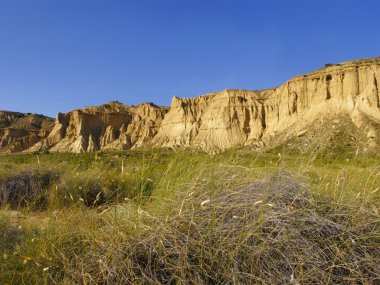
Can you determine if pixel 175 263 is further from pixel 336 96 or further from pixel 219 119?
pixel 219 119

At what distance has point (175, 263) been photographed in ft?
7.13

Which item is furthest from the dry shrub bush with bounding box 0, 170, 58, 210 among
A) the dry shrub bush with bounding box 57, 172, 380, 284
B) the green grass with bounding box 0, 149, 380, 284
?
the dry shrub bush with bounding box 57, 172, 380, 284

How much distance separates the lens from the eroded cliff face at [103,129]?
70.0 meters

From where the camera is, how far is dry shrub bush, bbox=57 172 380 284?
2078 mm

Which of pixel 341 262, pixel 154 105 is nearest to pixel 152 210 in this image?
pixel 341 262

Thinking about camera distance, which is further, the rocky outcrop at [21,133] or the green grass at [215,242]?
the rocky outcrop at [21,133]

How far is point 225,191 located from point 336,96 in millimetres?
47668

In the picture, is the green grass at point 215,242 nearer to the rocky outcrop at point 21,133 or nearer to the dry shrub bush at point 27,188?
the dry shrub bush at point 27,188

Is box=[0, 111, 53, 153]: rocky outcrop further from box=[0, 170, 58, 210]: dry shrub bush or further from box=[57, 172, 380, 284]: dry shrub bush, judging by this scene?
box=[57, 172, 380, 284]: dry shrub bush

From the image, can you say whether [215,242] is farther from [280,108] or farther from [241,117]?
[241,117]

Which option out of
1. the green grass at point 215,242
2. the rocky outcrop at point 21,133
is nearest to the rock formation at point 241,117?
the rocky outcrop at point 21,133

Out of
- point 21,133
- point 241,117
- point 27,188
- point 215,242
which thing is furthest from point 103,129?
point 215,242

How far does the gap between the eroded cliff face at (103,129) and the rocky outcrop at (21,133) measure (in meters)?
3.13

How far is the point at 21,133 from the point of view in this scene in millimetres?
77125
